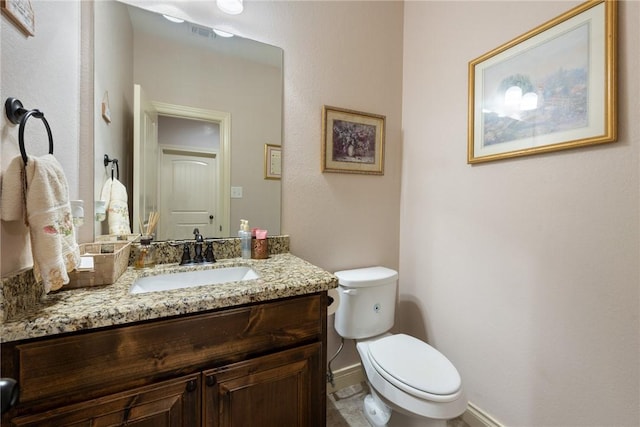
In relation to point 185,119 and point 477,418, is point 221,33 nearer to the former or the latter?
point 185,119

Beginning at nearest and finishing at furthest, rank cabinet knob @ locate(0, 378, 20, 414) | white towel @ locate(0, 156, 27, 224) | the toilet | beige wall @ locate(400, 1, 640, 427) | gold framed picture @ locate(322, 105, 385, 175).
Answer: cabinet knob @ locate(0, 378, 20, 414) < white towel @ locate(0, 156, 27, 224) < beige wall @ locate(400, 1, 640, 427) < the toilet < gold framed picture @ locate(322, 105, 385, 175)

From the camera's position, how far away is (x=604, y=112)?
938mm

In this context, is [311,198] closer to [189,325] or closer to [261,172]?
[261,172]

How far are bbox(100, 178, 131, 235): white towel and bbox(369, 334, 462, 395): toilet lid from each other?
4.22 feet

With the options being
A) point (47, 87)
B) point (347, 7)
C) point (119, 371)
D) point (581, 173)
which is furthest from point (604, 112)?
point (47, 87)

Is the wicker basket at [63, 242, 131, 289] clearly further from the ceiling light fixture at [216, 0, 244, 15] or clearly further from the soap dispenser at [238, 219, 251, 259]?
the ceiling light fixture at [216, 0, 244, 15]

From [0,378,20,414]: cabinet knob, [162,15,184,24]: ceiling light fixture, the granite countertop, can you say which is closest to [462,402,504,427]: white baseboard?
the granite countertop

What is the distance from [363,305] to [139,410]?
1.04 meters

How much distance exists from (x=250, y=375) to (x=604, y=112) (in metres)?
1.52

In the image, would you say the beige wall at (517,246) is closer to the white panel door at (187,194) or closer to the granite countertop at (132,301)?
the granite countertop at (132,301)

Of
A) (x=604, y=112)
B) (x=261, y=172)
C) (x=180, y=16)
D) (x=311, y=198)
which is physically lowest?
(x=311, y=198)

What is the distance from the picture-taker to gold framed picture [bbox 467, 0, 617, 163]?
94 cm

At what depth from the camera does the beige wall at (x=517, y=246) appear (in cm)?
93

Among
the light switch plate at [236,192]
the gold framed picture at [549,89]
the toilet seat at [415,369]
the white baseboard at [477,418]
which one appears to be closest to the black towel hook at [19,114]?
the light switch plate at [236,192]
